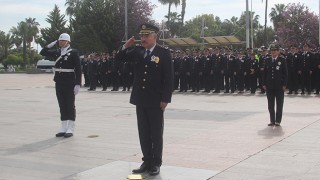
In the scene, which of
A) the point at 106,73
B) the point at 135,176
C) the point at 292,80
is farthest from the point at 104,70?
the point at 135,176

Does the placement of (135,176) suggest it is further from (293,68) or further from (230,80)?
(230,80)

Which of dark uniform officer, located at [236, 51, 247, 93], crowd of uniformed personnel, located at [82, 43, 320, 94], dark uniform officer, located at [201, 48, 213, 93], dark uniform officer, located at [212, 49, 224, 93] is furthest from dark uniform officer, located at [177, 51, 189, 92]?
dark uniform officer, located at [236, 51, 247, 93]

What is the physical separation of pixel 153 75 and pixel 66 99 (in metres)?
3.42

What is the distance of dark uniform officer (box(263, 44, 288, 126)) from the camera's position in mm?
9727

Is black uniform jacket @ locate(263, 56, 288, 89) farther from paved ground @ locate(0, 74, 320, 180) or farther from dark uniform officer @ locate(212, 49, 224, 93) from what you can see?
dark uniform officer @ locate(212, 49, 224, 93)

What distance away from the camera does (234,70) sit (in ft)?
61.9

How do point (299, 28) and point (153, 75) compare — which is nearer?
point (153, 75)

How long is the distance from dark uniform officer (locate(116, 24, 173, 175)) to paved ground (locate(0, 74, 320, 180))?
354mm

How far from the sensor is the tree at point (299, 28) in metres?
36.1

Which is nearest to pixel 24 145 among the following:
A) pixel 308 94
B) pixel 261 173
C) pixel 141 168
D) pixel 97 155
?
pixel 97 155

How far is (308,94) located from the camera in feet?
57.4

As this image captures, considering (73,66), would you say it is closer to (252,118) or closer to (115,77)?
(252,118)

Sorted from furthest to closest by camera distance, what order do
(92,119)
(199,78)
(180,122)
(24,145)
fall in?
(199,78), (92,119), (180,122), (24,145)

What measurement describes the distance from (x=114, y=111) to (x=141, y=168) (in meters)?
7.14
